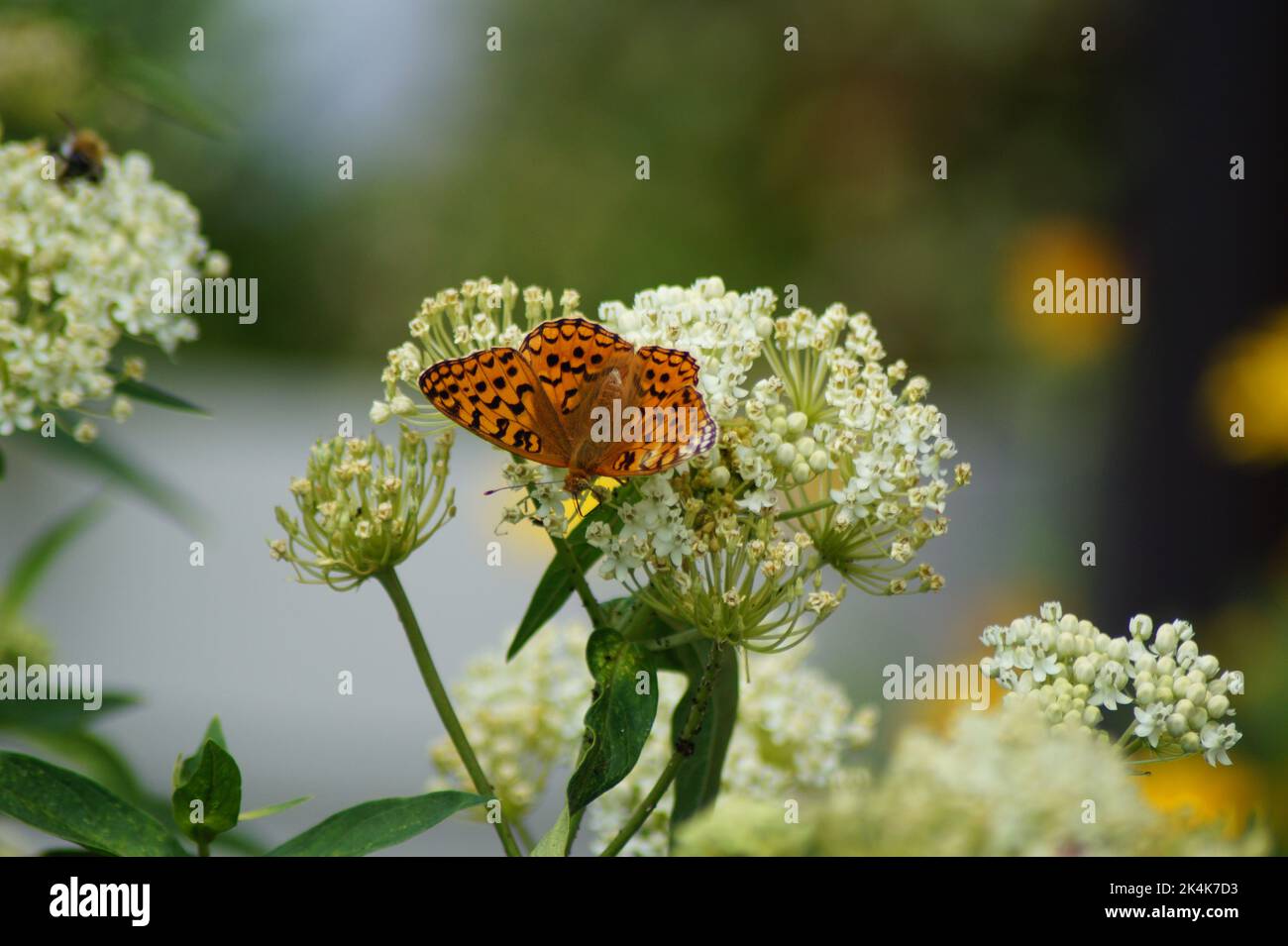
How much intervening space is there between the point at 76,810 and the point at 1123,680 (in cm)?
71

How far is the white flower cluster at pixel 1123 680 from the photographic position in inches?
34.9

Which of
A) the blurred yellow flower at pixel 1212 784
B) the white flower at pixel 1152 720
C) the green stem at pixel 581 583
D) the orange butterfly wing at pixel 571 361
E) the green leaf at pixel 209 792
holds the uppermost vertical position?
the orange butterfly wing at pixel 571 361

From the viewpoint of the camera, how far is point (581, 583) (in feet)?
3.05

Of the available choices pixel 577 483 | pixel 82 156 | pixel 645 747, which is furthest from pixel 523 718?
pixel 82 156

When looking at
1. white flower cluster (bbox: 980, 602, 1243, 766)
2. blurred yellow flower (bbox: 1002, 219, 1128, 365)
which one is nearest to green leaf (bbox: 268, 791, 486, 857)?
white flower cluster (bbox: 980, 602, 1243, 766)

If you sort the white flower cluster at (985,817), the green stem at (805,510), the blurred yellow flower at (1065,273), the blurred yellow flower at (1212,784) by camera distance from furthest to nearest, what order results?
1. the blurred yellow flower at (1065,273)
2. the blurred yellow flower at (1212,784)
3. the green stem at (805,510)
4. the white flower cluster at (985,817)

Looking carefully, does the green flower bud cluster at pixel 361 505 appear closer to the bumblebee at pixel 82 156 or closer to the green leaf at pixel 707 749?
the green leaf at pixel 707 749

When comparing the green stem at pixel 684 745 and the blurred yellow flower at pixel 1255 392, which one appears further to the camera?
the blurred yellow flower at pixel 1255 392

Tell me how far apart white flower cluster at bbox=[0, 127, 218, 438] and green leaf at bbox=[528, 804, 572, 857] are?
19.9 inches

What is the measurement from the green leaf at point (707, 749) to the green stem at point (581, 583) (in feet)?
0.27

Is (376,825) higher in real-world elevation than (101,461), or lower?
lower

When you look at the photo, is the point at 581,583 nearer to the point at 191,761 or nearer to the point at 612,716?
the point at 612,716

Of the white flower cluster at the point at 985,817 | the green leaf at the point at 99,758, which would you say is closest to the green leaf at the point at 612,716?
the white flower cluster at the point at 985,817
